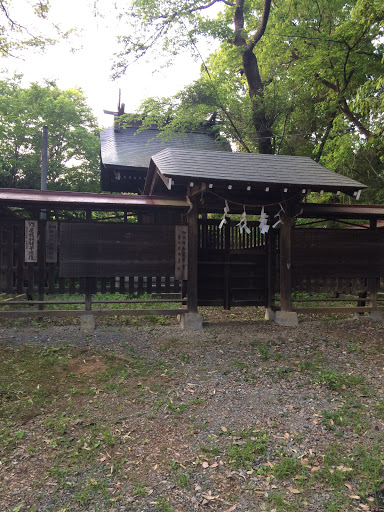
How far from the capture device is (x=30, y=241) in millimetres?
→ 8008

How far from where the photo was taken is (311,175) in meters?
8.69

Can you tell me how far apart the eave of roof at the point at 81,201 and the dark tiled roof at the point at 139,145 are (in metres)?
5.84

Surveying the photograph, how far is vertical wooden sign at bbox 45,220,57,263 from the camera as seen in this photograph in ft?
26.2

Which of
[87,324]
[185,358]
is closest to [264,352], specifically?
[185,358]

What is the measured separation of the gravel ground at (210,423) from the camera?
330cm

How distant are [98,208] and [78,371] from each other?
403 centimetres

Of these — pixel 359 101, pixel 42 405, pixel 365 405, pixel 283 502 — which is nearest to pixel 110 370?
pixel 42 405

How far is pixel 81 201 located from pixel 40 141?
1573 cm

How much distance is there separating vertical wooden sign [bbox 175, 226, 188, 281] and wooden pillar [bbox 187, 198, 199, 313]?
10 cm

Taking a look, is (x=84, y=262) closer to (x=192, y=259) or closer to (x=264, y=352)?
(x=192, y=259)

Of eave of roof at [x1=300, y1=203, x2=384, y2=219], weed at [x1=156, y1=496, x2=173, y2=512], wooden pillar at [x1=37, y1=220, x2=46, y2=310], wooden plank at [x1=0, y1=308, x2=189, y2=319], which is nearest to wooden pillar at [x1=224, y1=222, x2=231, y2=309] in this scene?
wooden plank at [x1=0, y1=308, x2=189, y2=319]

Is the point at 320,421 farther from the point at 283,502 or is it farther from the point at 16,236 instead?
the point at 16,236

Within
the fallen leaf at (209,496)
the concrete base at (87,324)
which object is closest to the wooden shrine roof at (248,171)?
the concrete base at (87,324)

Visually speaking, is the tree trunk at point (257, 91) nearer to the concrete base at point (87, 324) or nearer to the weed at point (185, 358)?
the concrete base at point (87, 324)
